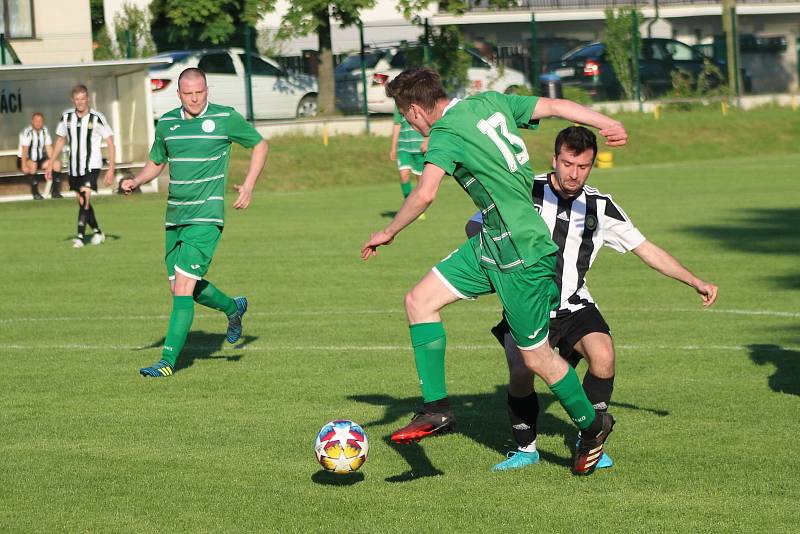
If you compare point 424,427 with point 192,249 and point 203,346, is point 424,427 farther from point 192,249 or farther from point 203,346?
point 203,346

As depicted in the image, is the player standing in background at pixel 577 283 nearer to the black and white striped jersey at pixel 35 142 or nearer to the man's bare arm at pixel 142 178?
the man's bare arm at pixel 142 178

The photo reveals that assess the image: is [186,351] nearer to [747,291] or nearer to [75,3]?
[747,291]

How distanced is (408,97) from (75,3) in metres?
27.9

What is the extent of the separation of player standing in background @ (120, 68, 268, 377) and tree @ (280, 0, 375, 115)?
77.2 ft

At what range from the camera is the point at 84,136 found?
1775cm

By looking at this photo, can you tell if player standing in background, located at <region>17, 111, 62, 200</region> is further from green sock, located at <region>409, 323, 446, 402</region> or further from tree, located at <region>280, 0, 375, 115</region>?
green sock, located at <region>409, 323, 446, 402</region>

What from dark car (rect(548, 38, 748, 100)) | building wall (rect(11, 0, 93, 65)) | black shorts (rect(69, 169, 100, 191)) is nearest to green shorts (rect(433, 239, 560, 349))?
black shorts (rect(69, 169, 100, 191))

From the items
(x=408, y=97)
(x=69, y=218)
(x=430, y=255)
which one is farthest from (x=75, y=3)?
(x=408, y=97)

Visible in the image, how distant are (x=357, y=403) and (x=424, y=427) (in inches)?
85.0

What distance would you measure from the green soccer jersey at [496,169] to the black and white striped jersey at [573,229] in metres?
0.42

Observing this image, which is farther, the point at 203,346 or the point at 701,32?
the point at 701,32

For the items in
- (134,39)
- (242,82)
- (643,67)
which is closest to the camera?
(242,82)

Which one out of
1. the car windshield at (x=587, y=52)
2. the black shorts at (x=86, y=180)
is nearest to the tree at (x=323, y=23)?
the car windshield at (x=587, y=52)

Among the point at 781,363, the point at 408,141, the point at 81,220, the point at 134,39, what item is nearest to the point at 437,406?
the point at 781,363
